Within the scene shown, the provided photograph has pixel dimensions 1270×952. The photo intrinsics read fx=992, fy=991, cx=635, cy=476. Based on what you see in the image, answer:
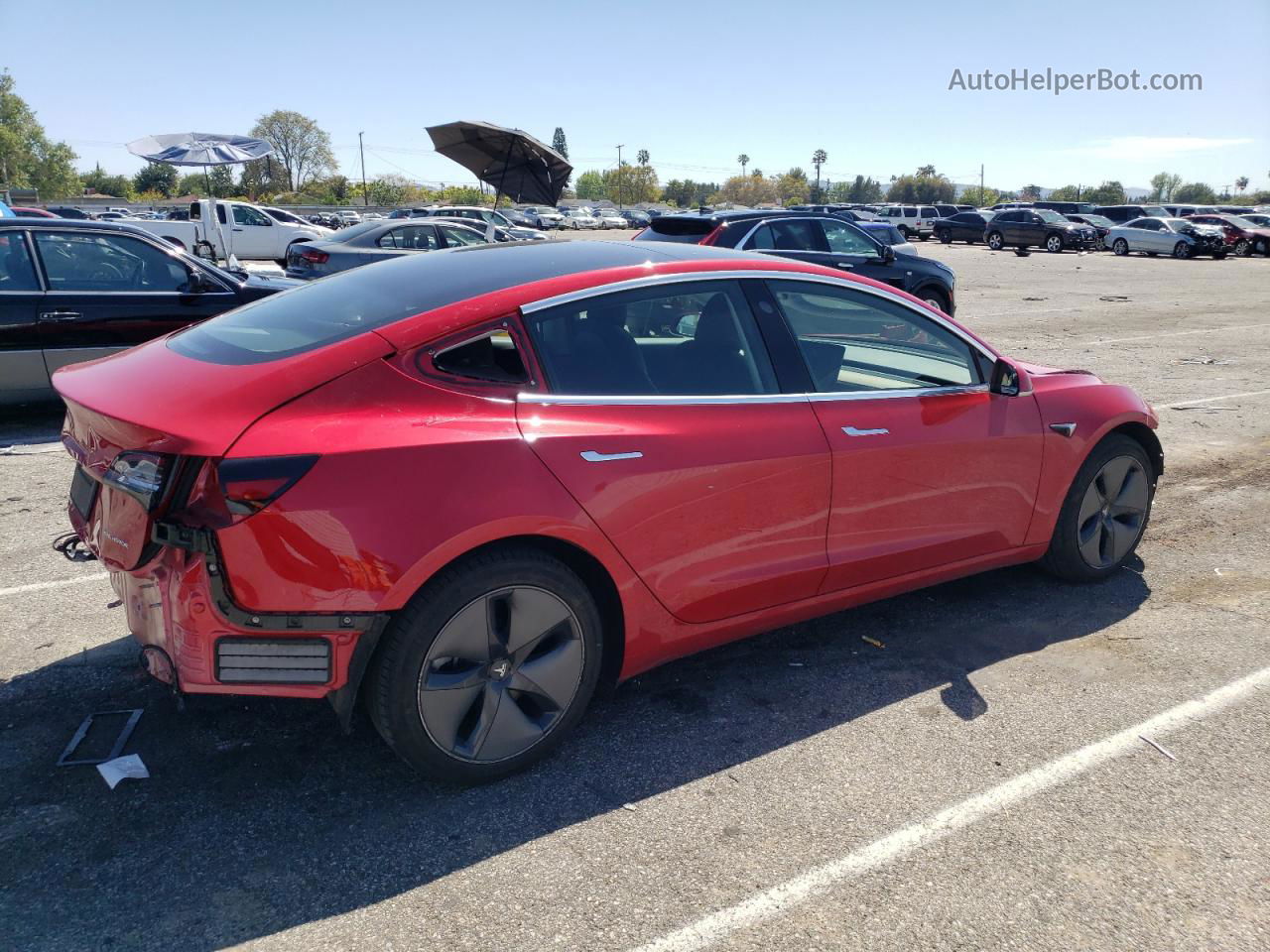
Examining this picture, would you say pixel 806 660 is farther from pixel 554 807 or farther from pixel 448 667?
pixel 448 667

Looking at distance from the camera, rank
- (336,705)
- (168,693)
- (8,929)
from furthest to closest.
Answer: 1. (168,693)
2. (336,705)
3. (8,929)

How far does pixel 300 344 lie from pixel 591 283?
97 centimetres

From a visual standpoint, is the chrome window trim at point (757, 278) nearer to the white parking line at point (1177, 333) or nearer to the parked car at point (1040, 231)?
the white parking line at point (1177, 333)

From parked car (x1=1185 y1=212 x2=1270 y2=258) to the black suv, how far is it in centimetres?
2843

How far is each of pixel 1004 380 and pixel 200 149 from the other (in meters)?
22.7

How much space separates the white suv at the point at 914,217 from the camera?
1993 inches

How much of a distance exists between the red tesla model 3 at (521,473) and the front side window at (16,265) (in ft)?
15.0

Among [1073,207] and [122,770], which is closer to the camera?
[122,770]

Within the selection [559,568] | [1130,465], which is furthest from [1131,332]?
[559,568]

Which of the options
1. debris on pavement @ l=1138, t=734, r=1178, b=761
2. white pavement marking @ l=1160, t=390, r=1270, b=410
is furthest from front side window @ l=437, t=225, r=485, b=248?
debris on pavement @ l=1138, t=734, r=1178, b=761

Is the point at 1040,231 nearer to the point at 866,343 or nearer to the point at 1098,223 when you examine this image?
the point at 1098,223

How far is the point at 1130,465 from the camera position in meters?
4.79

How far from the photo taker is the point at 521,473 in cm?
295

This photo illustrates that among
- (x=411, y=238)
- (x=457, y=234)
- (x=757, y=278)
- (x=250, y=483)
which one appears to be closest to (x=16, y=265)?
(x=250, y=483)
